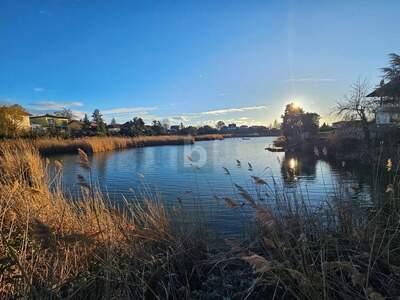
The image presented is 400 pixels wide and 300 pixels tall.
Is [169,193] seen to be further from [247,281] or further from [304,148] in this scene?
[304,148]

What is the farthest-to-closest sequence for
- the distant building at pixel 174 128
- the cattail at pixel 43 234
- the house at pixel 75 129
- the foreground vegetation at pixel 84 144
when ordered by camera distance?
the distant building at pixel 174 128, the house at pixel 75 129, the foreground vegetation at pixel 84 144, the cattail at pixel 43 234

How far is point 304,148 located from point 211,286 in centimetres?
2711

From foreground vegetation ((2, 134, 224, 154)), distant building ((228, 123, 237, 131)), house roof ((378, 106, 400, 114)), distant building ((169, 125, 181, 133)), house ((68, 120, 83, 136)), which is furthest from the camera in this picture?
distant building ((228, 123, 237, 131))

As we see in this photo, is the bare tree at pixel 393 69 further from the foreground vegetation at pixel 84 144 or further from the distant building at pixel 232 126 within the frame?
the distant building at pixel 232 126

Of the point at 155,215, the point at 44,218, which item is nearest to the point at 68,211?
the point at 44,218

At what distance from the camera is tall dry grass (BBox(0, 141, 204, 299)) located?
228 cm

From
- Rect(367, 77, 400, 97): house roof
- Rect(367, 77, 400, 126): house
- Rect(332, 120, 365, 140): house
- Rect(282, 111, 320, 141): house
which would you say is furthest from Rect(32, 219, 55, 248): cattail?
Rect(282, 111, 320, 141): house

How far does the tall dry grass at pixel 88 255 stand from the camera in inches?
89.9

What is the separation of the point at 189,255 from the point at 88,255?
44.0 inches

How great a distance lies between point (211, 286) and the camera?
2.88 meters

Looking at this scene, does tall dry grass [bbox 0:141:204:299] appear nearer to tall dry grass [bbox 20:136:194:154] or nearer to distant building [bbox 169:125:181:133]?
tall dry grass [bbox 20:136:194:154]

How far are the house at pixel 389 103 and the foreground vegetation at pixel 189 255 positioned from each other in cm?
1944

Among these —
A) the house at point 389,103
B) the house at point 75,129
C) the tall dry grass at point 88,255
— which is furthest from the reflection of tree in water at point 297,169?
the house at point 75,129

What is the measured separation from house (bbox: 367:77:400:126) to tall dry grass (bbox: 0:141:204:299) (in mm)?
20455
